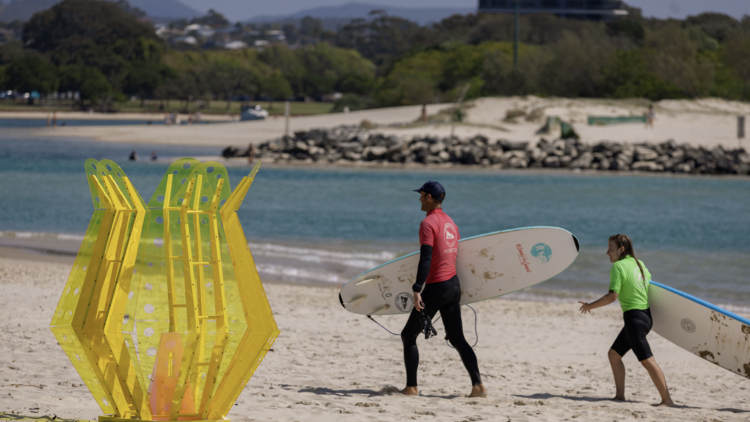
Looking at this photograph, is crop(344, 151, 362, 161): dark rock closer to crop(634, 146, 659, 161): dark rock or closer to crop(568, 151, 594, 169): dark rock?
crop(568, 151, 594, 169): dark rock

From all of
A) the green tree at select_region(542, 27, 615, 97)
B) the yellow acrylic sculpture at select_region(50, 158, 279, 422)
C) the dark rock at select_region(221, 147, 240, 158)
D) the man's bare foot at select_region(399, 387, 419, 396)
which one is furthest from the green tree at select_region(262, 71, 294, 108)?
the yellow acrylic sculpture at select_region(50, 158, 279, 422)

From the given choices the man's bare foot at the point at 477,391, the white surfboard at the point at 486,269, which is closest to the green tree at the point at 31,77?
the white surfboard at the point at 486,269

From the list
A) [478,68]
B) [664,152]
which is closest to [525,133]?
[664,152]

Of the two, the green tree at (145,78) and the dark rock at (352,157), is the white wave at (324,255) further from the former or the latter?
the green tree at (145,78)

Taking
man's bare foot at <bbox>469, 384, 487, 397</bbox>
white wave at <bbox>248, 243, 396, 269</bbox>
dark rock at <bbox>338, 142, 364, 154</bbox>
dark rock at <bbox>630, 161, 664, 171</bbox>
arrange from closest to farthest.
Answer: man's bare foot at <bbox>469, 384, 487, 397</bbox> → white wave at <bbox>248, 243, 396, 269</bbox> → dark rock at <bbox>630, 161, 664, 171</bbox> → dark rock at <bbox>338, 142, 364, 154</bbox>

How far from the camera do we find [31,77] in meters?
102

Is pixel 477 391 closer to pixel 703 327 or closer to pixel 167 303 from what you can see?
pixel 703 327

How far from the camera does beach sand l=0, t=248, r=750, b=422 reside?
4598mm

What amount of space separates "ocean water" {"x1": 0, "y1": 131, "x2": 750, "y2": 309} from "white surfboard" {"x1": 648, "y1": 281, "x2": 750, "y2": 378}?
18.3 feet

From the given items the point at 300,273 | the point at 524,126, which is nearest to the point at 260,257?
the point at 300,273

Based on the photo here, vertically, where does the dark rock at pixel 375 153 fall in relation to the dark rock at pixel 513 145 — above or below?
below

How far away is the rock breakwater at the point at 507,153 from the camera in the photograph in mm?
32875

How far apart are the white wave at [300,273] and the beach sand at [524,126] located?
2938cm

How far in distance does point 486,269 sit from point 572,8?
444ft
